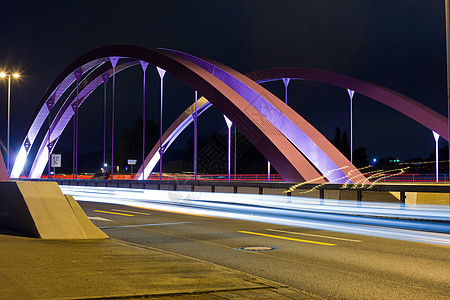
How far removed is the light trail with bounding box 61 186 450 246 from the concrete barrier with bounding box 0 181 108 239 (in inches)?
253

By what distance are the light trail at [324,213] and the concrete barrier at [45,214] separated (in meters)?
6.43

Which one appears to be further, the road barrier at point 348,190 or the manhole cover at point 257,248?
the road barrier at point 348,190

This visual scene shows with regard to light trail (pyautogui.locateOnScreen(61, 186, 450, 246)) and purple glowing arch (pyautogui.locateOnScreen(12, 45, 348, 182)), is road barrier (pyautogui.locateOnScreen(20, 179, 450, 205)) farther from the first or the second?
purple glowing arch (pyautogui.locateOnScreen(12, 45, 348, 182))

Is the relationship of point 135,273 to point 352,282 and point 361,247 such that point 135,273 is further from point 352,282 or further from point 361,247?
point 361,247

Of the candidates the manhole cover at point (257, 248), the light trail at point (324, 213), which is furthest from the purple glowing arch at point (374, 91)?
the manhole cover at point (257, 248)

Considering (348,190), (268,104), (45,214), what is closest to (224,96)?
(268,104)

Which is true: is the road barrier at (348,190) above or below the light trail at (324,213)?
above

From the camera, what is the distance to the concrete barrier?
11.2m

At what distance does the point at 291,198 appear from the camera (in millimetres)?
20609

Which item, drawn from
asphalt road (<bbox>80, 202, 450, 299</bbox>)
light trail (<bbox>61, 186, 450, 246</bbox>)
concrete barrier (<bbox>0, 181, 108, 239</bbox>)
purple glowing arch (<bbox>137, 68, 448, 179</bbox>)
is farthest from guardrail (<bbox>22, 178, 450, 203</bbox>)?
purple glowing arch (<bbox>137, 68, 448, 179</bbox>)

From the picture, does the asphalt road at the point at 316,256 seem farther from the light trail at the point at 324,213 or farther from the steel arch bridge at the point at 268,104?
the steel arch bridge at the point at 268,104

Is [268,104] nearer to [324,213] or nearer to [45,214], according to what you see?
[324,213]

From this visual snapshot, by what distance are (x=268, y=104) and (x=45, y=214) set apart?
17.7 m

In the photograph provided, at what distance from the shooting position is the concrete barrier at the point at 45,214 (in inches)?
440
